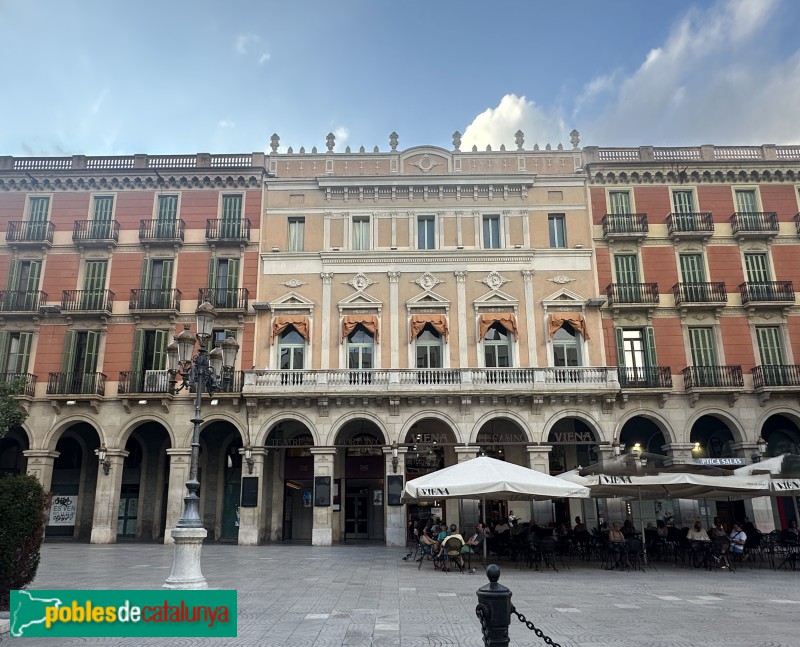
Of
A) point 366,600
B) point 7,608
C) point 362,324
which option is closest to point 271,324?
point 362,324

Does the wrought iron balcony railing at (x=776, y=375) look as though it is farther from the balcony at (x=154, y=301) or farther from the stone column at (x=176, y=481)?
the balcony at (x=154, y=301)

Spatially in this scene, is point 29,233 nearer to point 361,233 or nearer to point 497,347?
point 361,233

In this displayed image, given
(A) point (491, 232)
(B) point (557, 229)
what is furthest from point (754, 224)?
(A) point (491, 232)

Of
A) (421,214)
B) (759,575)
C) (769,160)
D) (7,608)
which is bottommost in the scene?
(759,575)

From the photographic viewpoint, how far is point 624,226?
93.0ft

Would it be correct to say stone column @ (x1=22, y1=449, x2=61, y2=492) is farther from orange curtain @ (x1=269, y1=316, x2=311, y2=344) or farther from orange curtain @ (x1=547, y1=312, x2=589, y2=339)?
orange curtain @ (x1=547, y1=312, x2=589, y2=339)

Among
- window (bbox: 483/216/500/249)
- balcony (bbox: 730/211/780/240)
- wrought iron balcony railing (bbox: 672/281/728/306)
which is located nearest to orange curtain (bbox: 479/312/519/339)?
window (bbox: 483/216/500/249)

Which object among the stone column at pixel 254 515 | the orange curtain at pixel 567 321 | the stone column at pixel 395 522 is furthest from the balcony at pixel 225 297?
the orange curtain at pixel 567 321

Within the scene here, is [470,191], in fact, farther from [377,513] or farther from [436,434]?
[377,513]

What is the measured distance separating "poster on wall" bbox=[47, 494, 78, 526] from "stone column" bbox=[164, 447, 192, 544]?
5.54 metres

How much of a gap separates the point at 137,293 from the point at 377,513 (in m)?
14.8

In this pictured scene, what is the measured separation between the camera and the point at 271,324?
27.7 m

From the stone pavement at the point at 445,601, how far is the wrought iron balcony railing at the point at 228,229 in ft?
47.5

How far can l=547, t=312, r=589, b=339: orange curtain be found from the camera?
2709 cm
